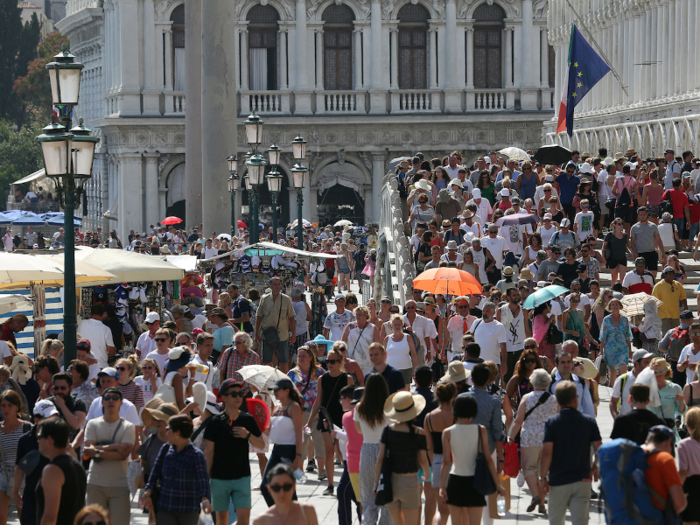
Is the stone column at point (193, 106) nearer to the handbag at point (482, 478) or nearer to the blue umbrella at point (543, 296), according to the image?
the blue umbrella at point (543, 296)

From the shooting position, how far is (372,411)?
9.86 meters

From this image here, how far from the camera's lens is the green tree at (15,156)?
2554 inches

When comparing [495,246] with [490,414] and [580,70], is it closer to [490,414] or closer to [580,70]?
[490,414]

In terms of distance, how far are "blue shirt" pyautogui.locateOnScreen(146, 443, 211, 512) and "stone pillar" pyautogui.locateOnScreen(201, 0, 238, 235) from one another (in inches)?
845

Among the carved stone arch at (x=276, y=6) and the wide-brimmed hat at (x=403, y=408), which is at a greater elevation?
the carved stone arch at (x=276, y=6)

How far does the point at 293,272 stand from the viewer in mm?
22891

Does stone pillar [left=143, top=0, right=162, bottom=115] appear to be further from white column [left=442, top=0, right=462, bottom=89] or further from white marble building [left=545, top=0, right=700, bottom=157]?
white marble building [left=545, top=0, right=700, bottom=157]

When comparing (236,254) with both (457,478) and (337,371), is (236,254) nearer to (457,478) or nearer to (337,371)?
(337,371)

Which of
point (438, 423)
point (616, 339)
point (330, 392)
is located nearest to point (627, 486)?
point (438, 423)

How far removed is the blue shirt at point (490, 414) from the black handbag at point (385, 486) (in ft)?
3.68

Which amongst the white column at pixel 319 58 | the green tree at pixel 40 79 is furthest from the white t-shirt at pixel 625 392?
the green tree at pixel 40 79

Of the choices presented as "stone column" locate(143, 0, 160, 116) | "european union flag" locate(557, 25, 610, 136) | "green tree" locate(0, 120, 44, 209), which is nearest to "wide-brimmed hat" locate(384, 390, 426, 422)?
"european union flag" locate(557, 25, 610, 136)

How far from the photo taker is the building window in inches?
1929

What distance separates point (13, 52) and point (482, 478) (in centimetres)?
6573
